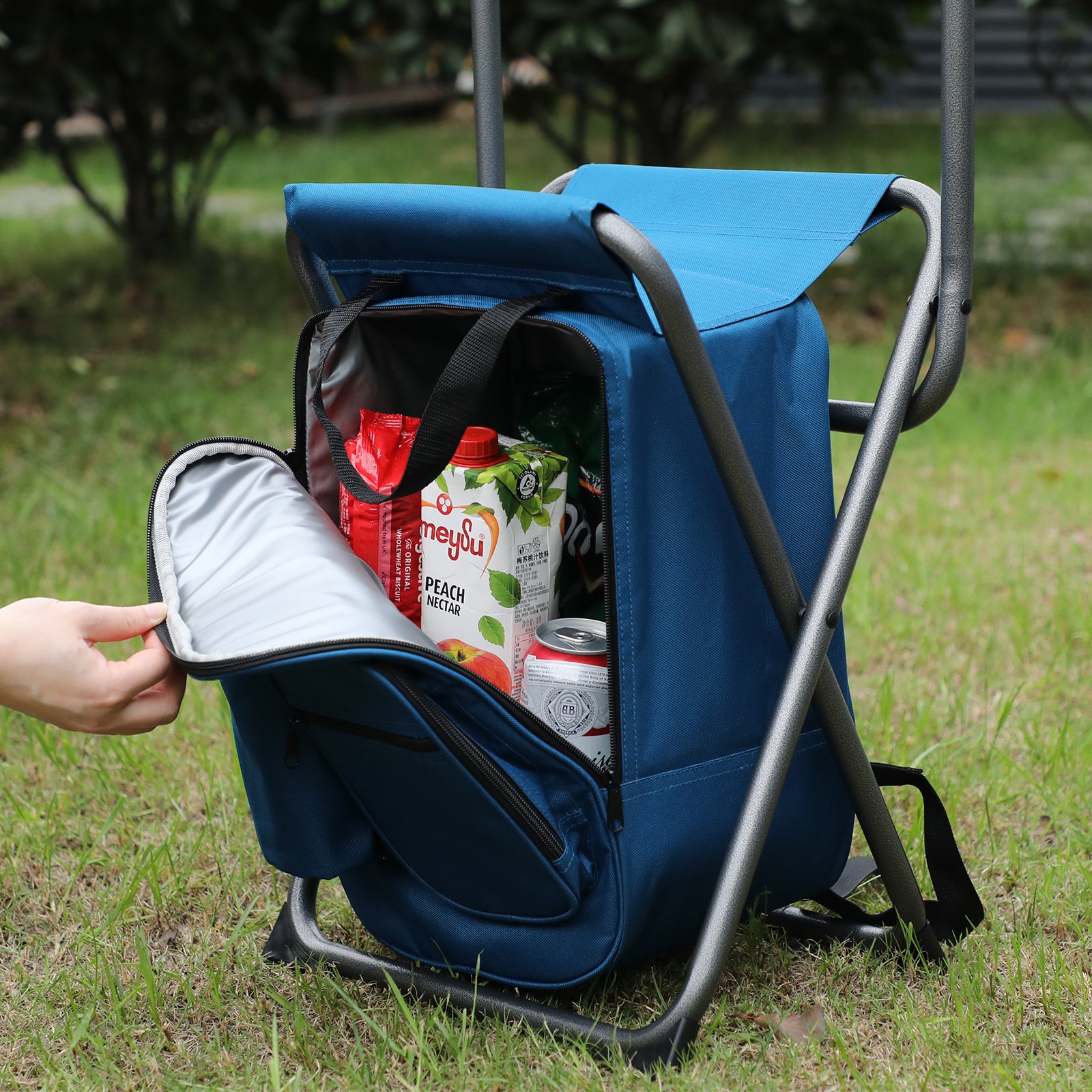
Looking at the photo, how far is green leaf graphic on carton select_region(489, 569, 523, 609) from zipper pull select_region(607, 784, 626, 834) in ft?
0.71

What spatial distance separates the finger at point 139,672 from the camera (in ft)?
3.93

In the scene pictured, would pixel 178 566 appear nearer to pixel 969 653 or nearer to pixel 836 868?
pixel 836 868

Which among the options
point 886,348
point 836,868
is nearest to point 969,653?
point 836,868

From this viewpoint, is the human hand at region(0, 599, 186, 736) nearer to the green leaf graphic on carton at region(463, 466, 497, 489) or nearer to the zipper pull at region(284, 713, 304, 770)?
the zipper pull at region(284, 713, 304, 770)

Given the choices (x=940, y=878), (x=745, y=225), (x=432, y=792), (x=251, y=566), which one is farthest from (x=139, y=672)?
(x=940, y=878)

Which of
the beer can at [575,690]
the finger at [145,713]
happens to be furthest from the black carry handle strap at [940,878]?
the finger at [145,713]

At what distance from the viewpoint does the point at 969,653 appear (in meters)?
2.39

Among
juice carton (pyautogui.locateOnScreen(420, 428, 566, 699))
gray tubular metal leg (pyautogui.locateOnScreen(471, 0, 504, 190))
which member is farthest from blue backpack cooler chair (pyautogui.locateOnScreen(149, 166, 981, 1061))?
gray tubular metal leg (pyautogui.locateOnScreen(471, 0, 504, 190))

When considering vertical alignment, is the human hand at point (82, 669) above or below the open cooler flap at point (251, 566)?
below

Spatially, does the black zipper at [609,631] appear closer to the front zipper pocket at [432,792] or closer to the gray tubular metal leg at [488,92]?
the front zipper pocket at [432,792]

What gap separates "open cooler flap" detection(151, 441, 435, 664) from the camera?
117 cm

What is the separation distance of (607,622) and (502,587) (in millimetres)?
160

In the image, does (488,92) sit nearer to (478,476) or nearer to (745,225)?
(745,225)

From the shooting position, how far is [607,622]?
1.21m
